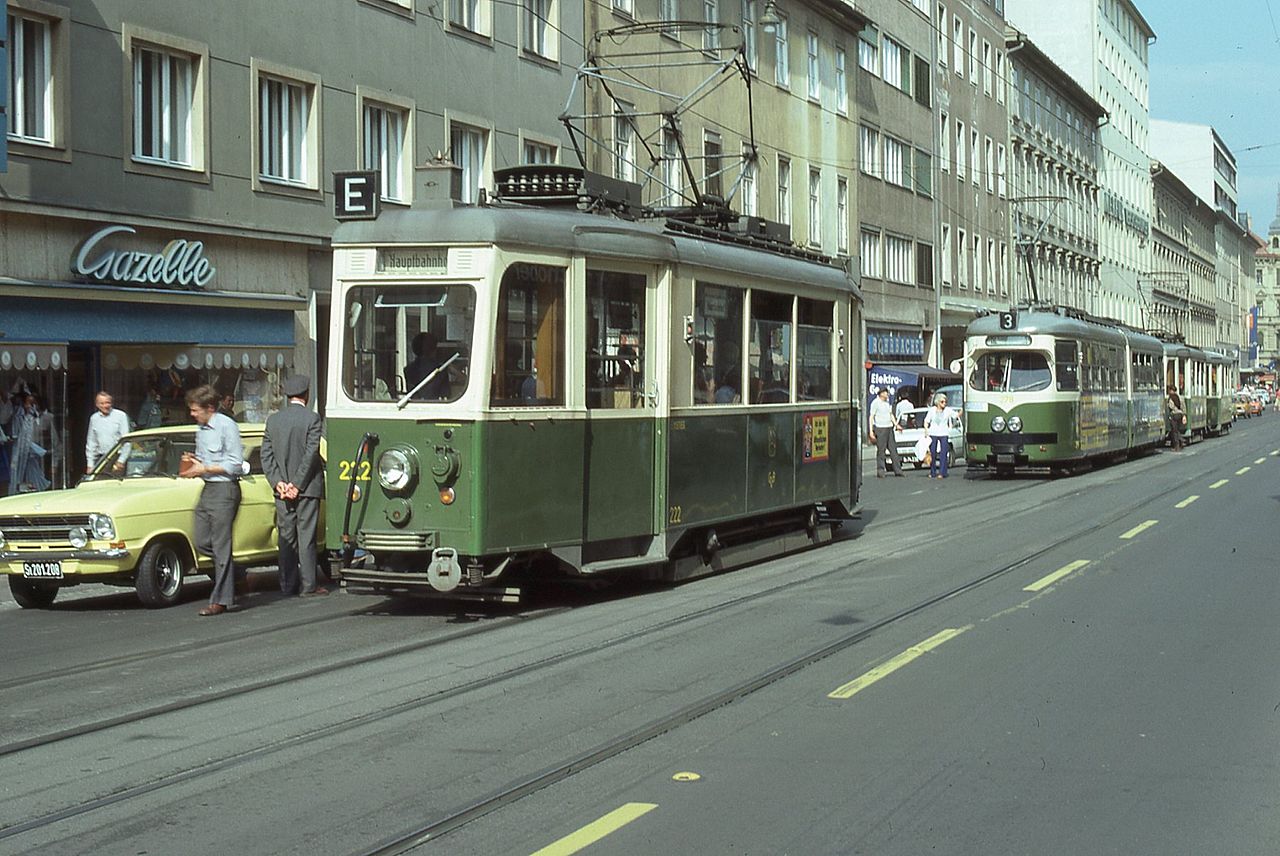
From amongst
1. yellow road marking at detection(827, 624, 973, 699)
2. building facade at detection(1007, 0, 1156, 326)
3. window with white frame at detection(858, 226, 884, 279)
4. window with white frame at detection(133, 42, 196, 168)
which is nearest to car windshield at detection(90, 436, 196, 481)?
yellow road marking at detection(827, 624, 973, 699)

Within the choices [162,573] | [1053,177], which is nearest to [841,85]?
[1053,177]

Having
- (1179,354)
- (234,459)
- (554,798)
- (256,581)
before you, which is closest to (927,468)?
(1179,354)

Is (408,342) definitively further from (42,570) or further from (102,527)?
(42,570)

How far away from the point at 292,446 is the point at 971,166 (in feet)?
172

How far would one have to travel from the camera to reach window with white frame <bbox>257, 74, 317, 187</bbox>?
934 inches

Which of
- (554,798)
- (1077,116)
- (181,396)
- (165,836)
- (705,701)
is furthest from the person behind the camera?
(1077,116)

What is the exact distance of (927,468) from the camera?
36.6m

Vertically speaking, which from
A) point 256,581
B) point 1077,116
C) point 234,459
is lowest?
point 256,581

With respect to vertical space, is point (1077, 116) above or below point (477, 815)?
above

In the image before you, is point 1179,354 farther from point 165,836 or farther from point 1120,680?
point 165,836

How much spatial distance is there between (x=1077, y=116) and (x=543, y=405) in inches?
2999

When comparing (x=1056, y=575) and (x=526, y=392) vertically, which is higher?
(x=526, y=392)

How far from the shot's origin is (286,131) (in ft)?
79.7

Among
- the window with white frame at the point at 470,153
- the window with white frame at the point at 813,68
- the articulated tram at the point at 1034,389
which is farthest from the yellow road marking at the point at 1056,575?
the window with white frame at the point at 813,68
